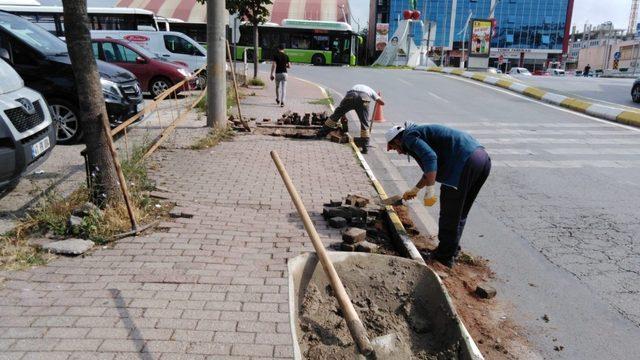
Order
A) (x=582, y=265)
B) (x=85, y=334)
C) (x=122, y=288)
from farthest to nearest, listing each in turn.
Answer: (x=582, y=265)
(x=122, y=288)
(x=85, y=334)

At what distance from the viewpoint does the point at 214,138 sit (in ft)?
31.2

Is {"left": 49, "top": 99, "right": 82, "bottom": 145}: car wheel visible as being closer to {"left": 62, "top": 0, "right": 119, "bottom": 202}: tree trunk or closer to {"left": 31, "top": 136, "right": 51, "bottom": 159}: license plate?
{"left": 31, "top": 136, "right": 51, "bottom": 159}: license plate

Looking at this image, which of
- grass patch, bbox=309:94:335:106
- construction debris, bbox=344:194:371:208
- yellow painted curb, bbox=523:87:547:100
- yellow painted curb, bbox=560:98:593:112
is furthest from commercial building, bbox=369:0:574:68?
construction debris, bbox=344:194:371:208

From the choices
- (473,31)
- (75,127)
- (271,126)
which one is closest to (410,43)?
(473,31)

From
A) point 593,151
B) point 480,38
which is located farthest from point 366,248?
point 480,38

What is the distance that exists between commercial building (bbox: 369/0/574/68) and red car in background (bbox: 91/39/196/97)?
68.6 meters

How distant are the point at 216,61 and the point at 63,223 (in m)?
6.19

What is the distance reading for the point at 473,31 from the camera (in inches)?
1464

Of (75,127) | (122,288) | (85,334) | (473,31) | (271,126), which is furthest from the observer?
(473,31)

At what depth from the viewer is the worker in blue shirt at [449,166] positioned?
4.46m

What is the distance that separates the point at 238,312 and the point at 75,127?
6183 mm

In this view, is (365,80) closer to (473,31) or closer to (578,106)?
(578,106)

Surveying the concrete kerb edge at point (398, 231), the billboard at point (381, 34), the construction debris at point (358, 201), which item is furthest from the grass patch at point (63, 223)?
the billboard at point (381, 34)

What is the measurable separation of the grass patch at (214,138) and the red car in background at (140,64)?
548 centimetres
